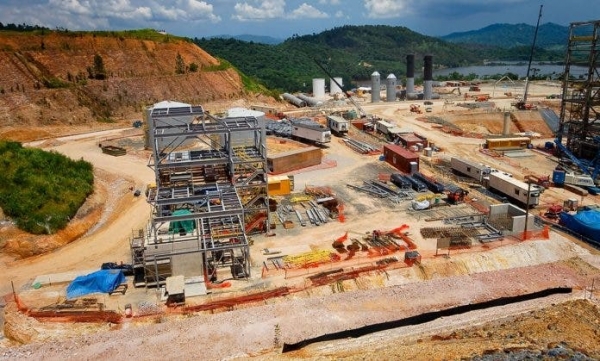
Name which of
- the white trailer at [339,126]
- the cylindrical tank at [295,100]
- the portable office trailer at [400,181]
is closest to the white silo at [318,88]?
the cylindrical tank at [295,100]

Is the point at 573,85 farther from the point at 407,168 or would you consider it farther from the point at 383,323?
the point at 383,323

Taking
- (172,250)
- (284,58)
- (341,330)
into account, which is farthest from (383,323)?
(284,58)

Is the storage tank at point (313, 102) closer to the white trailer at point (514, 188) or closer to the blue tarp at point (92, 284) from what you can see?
the white trailer at point (514, 188)

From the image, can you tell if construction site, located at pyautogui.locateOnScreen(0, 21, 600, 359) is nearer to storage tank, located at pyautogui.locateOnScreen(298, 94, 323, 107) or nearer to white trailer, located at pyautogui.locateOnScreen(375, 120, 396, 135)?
white trailer, located at pyautogui.locateOnScreen(375, 120, 396, 135)

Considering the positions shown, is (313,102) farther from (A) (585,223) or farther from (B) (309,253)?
(B) (309,253)

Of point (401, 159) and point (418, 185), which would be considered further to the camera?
point (401, 159)

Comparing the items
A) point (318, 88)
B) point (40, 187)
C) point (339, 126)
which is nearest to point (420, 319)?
point (40, 187)

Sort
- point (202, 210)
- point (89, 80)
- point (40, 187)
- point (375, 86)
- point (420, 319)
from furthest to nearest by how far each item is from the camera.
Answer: point (375, 86) < point (89, 80) < point (40, 187) < point (202, 210) < point (420, 319)
